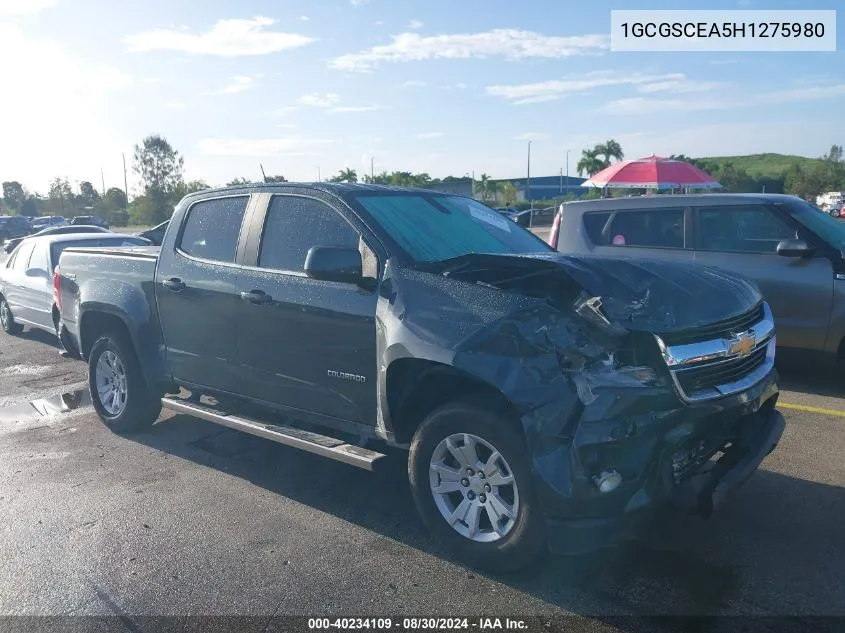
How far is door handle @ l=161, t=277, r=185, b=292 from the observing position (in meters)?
5.43

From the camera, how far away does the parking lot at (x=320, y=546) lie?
11.5 ft

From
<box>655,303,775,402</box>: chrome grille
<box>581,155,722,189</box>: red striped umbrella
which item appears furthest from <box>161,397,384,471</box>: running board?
<box>581,155,722,189</box>: red striped umbrella

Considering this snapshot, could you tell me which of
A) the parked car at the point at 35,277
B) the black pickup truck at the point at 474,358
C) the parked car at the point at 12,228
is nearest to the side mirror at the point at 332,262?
the black pickup truck at the point at 474,358

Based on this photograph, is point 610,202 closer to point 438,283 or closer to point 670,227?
point 670,227

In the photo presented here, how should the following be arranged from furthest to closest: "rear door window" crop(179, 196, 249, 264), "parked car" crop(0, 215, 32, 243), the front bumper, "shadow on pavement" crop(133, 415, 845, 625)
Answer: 1. "parked car" crop(0, 215, 32, 243)
2. "rear door window" crop(179, 196, 249, 264)
3. "shadow on pavement" crop(133, 415, 845, 625)
4. the front bumper

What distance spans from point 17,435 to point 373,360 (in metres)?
3.92

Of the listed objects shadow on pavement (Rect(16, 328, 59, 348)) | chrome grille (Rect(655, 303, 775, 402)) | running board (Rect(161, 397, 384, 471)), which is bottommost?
shadow on pavement (Rect(16, 328, 59, 348))

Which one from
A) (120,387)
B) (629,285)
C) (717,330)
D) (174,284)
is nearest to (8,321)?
(120,387)

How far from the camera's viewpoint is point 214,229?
5.43 meters

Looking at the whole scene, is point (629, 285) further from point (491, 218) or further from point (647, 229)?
point (647, 229)

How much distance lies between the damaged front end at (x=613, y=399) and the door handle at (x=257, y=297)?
1597mm

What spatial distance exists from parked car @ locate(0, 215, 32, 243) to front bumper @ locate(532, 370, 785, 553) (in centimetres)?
4506

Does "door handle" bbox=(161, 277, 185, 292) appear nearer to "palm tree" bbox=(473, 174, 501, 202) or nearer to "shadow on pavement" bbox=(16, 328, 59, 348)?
"shadow on pavement" bbox=(16, 328, 59, 348)

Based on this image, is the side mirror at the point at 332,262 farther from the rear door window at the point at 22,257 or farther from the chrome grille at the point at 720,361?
the rear door window at the point at 22,257
